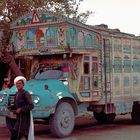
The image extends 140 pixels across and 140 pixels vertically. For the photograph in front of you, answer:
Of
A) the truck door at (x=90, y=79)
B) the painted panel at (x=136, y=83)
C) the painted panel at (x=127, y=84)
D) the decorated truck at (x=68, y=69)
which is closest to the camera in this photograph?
the decorated truck at (x=68, y=69)

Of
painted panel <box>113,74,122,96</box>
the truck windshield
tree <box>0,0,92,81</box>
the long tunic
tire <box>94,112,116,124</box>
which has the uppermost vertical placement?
tree <box>0,0,92,81</box>

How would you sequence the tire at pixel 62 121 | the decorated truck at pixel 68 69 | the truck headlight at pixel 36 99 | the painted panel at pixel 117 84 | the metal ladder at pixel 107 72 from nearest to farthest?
the truck headlight at pixel 36 99 → the tire at pixel 62 121 → the decorated truck at pixel 68 69 → the metal ladder at pixel 107 72 → the painted panel at pixel 117 84

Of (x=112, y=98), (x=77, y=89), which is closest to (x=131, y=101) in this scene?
(x=112, y=98)

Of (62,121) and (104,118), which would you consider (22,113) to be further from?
(104,118)

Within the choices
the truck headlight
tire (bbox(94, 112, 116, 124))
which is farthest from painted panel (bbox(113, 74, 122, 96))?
the truck headlight

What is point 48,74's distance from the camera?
1415cm

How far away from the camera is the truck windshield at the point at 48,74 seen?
13.9 meters

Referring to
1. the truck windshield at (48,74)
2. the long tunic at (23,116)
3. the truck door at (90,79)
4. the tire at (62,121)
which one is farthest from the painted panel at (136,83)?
the long tunic at (23,116)

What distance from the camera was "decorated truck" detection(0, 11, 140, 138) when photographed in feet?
42.2

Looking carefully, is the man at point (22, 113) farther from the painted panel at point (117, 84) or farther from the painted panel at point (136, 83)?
the painted panel at point (136, 83)

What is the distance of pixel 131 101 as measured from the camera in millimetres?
15516

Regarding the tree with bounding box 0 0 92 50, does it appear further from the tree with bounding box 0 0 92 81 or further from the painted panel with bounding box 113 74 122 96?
the painted panel with bounding box 113 74 122 96

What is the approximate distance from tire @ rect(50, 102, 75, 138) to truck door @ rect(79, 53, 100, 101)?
0.76m

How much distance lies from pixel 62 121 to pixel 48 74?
1829 millimetres
